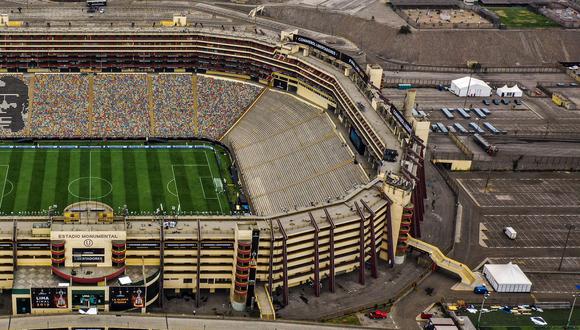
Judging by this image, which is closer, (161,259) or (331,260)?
(161,259)

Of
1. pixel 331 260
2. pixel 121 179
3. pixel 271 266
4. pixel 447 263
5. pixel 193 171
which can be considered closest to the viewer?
pixel 271 266

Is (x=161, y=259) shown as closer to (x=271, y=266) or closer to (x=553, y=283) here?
(x=271, y=266)

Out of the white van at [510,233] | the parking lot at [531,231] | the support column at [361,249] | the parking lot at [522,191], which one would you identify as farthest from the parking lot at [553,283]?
the support column at [361,249]

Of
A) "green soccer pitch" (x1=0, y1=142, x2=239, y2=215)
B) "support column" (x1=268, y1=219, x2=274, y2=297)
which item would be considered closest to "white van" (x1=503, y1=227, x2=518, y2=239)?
"support column" (x1=268, y1=219, x2=274, y2=297)

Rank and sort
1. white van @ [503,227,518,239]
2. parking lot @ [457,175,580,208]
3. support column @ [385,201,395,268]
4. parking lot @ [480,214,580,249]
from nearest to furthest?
1. support column @ [385,201,395,268]
2. parking lot @ [480,214,580,249]
3. white van @ [503,227,518,239]
4. parking lot @ [457,175,580,208]

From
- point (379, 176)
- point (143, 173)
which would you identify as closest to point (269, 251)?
point (379, 176)

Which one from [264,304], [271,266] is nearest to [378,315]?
[264,304]

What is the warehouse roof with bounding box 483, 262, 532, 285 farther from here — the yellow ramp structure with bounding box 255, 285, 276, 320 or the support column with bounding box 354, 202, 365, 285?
the yellow ramp structure with bounding box 255, 285, 276, 320
